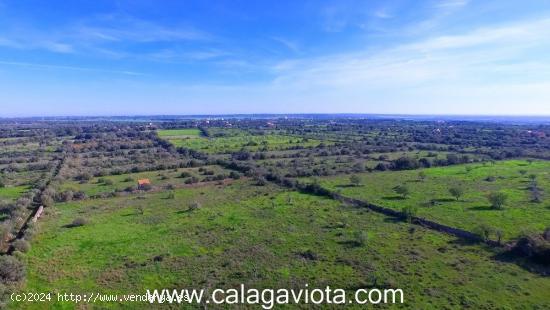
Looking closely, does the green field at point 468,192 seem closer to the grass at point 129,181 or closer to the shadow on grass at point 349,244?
the shadow on grass at point 349,244

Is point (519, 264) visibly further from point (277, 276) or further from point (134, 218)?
point (134, 218)

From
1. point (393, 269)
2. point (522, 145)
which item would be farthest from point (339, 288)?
point (522, 145)

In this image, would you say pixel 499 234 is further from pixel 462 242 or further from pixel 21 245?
pixel 21 245

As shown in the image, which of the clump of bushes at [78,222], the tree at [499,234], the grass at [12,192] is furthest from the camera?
the grass at [12,192]

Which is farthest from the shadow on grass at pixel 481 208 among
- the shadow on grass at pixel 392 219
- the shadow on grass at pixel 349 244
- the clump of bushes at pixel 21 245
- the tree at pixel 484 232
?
the clump of bushes at pixel 21 245

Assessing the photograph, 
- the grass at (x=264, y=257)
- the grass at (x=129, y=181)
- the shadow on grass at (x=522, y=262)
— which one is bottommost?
the grass at (x=129, y=181)

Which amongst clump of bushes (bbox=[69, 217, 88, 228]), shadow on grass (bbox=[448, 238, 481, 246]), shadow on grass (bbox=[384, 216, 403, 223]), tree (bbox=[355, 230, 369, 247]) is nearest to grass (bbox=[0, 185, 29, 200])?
clump of bushes (bbox=[69, 217, 88, 228])
